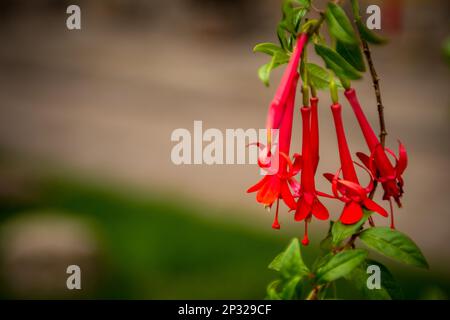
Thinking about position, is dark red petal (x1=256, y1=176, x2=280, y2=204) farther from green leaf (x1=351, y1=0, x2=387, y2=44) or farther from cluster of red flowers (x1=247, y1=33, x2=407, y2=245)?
green leaf (x1=351, y1=0, x2=387, y2=44)

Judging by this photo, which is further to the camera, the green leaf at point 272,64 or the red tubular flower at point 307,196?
the red tubular flower at point 307,196

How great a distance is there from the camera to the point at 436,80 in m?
4.61

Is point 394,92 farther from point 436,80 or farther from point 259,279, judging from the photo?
point 259,279

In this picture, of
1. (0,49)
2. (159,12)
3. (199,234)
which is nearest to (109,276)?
(199,234)

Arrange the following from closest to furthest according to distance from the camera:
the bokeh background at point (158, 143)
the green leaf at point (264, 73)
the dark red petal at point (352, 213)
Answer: the green leaf at point (264, 73), the dark red petal at point (352, 213), the bokeh background at point (158, 143)

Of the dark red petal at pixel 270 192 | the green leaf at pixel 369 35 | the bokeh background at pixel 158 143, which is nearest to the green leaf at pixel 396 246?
the dark red petal at pixel 270 192

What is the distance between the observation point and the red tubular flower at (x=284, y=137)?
0.79 meters

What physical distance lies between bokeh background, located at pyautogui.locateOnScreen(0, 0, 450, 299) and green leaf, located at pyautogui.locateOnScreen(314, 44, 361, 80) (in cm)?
150

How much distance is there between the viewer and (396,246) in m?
0.82

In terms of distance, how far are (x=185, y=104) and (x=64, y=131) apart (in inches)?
31.0

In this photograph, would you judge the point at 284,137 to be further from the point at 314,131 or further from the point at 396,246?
the point at 396,246

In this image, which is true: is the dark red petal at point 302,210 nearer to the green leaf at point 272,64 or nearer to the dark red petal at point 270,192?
the dark red petal at point 270,192

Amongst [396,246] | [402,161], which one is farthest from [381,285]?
[402,161]

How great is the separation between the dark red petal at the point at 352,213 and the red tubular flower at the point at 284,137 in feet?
0.21
